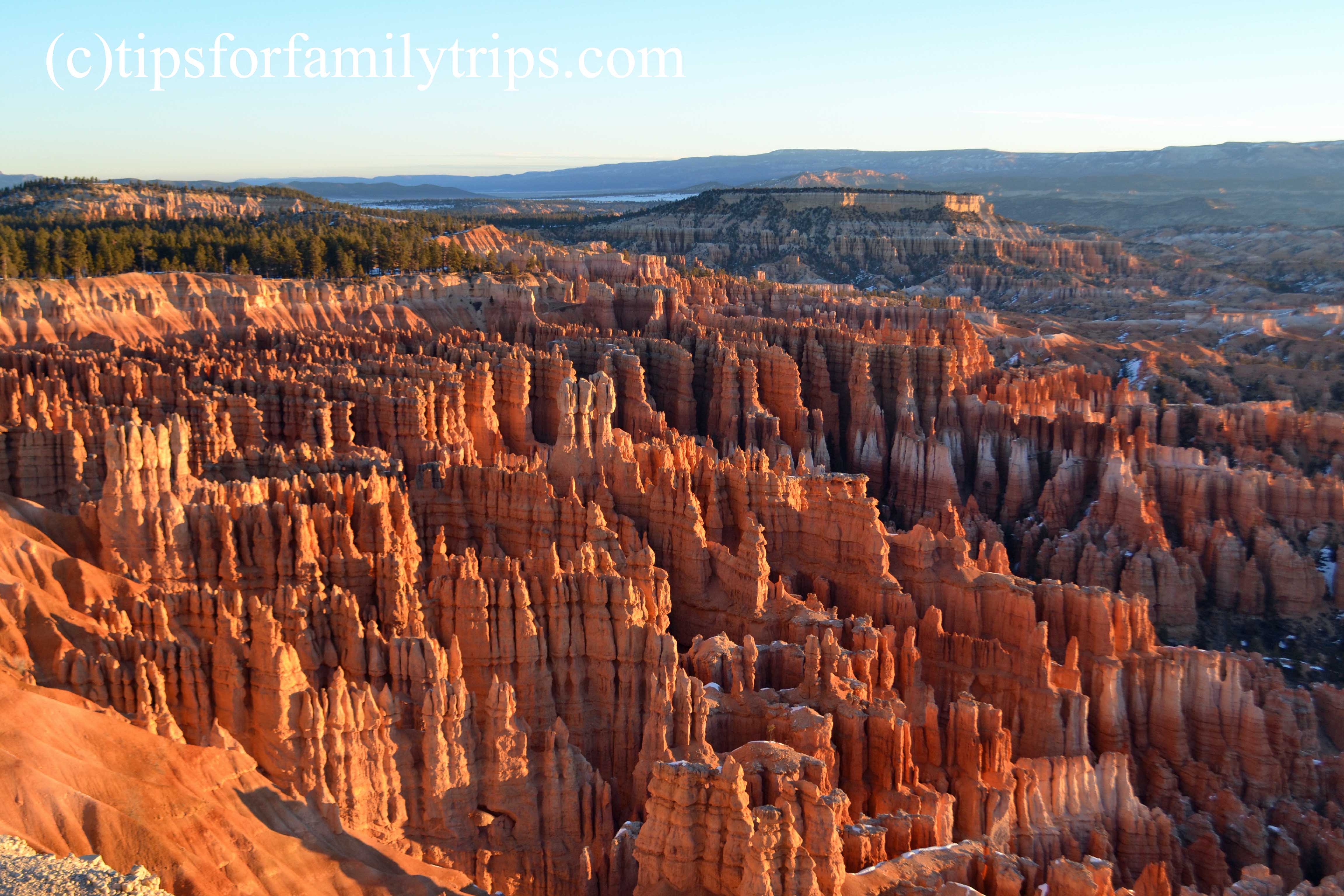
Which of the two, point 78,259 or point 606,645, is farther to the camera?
point 78,259

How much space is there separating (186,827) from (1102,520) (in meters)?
38.3

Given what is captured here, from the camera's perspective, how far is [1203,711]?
2892 cm

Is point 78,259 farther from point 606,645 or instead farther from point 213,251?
point 606,645

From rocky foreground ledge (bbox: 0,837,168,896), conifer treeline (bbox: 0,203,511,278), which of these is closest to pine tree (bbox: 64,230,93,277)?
conifer treeline (bbox: 0,203,511,278)

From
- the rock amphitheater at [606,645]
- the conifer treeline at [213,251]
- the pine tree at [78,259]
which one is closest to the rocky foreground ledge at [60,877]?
the rock amphitheater at [606,645]

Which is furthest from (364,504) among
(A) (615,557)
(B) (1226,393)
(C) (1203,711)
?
(B) (1226,393)

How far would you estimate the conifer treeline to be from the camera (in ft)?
232

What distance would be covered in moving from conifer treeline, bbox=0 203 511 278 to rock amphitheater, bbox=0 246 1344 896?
2391 cm

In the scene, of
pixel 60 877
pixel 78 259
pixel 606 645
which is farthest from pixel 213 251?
pixel 60 877

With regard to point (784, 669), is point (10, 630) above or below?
above

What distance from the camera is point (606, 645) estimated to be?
72.0 feet

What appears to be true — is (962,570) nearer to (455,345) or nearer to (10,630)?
(10,630)

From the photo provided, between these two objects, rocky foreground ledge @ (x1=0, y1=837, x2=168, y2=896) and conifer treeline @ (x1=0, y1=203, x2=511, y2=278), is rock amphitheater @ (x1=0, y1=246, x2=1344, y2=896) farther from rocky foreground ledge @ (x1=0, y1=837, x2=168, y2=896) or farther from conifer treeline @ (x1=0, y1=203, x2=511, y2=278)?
conifer treeline @ (x1=0, y1=203, x2=511, y2=278)

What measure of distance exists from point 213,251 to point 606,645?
62.6 meters
